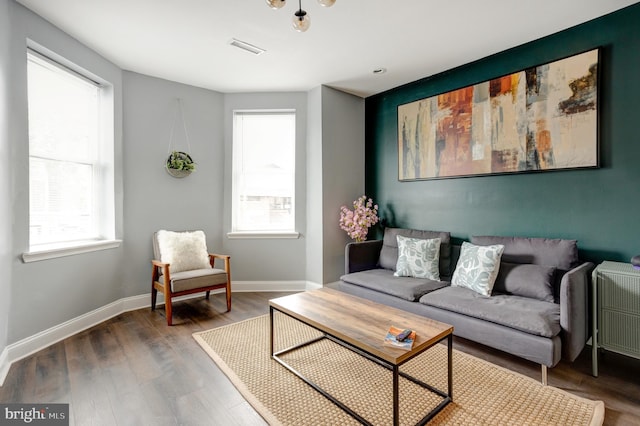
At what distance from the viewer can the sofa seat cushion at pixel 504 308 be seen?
2.00 meters

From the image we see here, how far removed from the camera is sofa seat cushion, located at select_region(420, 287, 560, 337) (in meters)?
2.00

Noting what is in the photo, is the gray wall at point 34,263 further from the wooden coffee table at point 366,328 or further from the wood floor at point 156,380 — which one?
the wooden coffee table at point 366,328

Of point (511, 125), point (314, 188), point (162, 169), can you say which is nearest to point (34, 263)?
point (162, 169)

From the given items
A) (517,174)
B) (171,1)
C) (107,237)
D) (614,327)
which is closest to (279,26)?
(171,1)

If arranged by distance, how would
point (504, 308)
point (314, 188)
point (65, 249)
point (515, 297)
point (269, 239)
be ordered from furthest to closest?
point (269, 239) → point (314, 188) → point (65, 249) → point (515, 297) → point (504, 308)

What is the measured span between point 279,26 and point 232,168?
2071 mm

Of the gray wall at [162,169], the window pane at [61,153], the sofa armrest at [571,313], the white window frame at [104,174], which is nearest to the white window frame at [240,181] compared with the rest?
the gray wall at [162,169]

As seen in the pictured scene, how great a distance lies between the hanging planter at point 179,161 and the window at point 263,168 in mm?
643

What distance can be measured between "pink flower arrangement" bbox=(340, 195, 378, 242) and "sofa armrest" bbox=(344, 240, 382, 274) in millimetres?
216

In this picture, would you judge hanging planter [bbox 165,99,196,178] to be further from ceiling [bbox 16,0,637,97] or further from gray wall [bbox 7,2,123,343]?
gray wall [bbox 7,2,123,343]

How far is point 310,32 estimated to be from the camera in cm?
271

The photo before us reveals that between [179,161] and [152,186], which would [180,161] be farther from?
[152,186]

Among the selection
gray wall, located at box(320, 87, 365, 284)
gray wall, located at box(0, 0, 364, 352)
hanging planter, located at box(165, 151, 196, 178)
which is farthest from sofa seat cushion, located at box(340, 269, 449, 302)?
hanging planter, located at box(165, 151, 196, 178)

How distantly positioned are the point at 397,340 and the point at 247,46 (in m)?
2.88
